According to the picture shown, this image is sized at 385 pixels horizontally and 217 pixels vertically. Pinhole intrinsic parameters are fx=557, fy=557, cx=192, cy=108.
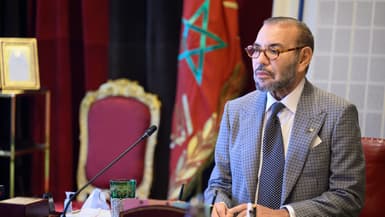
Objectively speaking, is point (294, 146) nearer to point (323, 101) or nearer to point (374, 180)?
point (323, 101)

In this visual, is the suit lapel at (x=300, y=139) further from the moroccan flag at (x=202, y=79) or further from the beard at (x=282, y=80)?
the moroccan flag at (x=202, y=79)

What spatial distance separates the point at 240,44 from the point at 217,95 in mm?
485

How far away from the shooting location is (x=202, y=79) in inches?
122

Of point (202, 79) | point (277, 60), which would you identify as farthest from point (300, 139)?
point (202, 79)

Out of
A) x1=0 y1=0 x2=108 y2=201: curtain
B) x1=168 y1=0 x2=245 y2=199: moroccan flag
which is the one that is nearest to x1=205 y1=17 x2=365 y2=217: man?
x1=168 y1=0 x2=245 y2=199: moroccan flag

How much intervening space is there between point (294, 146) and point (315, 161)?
0.27ft

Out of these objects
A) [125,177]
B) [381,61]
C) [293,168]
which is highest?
[381,61]

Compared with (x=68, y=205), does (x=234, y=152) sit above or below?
above

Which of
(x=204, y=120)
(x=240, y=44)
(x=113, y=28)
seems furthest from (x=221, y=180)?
(x=113, y=28)

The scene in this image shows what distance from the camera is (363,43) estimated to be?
114 inches

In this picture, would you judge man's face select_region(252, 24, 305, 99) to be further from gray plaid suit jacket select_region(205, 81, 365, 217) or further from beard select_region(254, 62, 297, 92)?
gray plaid suit jacket select_region(205, 81, 365, 217)

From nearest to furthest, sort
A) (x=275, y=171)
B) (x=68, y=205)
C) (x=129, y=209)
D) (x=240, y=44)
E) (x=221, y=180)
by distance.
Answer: (x=129, y=209) < (x=68, y=205) < (x=275, y=171) < (x=221, y=180) < (x=240, y=44)

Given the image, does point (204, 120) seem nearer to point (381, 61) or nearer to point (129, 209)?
point (381, 61)

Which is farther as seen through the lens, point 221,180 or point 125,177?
point 125,177
